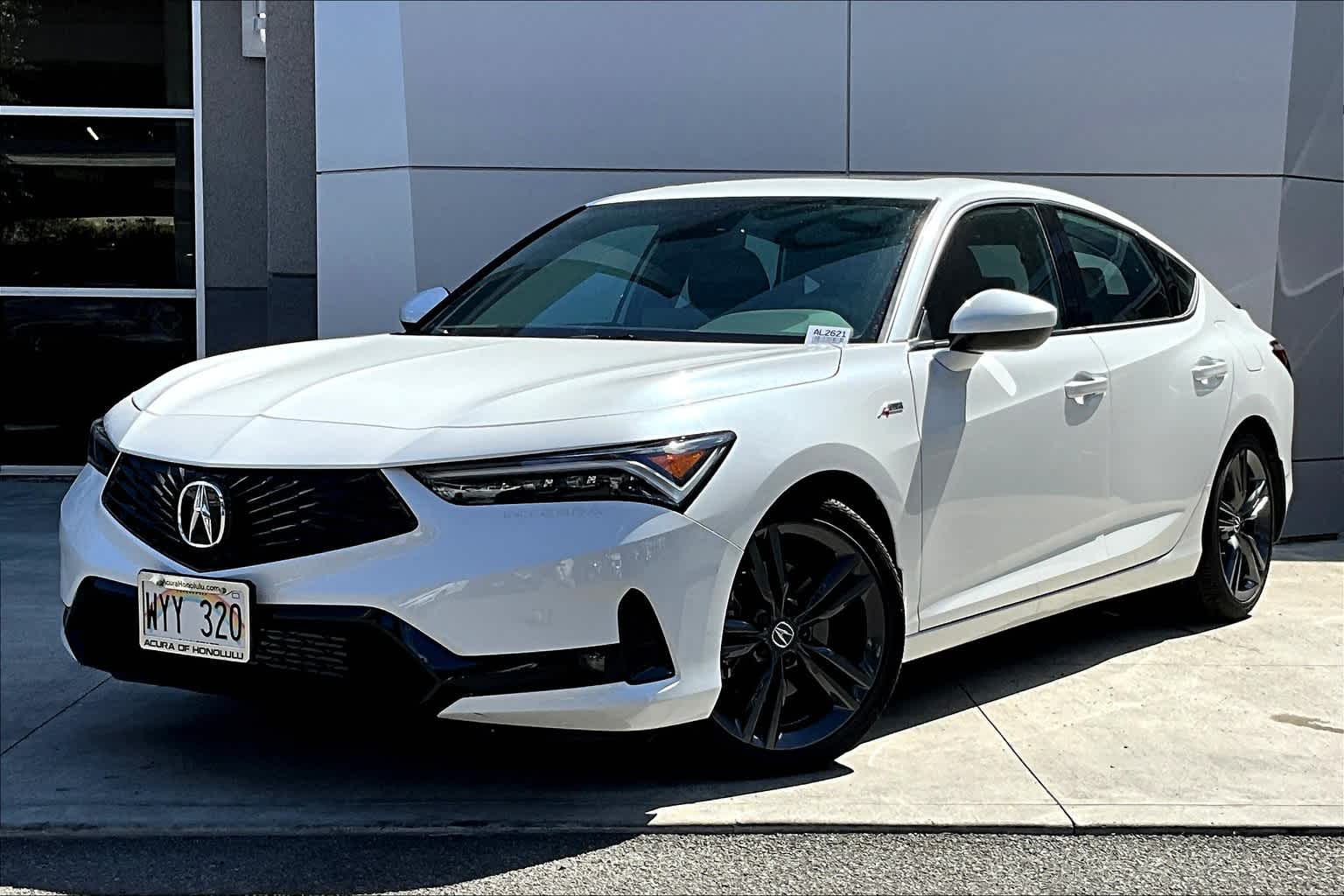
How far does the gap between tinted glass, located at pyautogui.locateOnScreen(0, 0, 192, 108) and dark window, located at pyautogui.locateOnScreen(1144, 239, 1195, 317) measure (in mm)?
6801

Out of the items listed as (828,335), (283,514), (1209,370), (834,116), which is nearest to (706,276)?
(828,335)

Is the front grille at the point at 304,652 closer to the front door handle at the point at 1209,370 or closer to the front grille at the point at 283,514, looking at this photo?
the front grille at the point at 283,514

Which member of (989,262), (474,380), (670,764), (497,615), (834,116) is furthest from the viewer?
(834,116)

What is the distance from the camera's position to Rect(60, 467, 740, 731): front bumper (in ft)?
12.0

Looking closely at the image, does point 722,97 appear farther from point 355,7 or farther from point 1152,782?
point 1152,782

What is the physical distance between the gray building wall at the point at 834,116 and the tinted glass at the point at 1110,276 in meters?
2.68

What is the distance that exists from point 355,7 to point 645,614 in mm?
5665

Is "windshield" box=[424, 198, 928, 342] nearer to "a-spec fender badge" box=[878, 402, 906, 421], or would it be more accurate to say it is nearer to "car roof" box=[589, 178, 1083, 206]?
"car roof" box=[589, 178, 1083, 206]

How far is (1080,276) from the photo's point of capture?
557 cm

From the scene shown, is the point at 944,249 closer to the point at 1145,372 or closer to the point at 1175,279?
the point at 1145,372

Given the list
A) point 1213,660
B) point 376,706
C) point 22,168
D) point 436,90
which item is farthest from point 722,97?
point 376,706

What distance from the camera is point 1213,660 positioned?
5805mm

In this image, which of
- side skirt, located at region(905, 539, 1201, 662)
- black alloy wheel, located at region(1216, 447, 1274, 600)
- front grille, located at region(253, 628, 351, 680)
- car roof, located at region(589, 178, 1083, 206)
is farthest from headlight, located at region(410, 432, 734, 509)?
black alloy wheel, located at region(1216, 447, 1274, 600)

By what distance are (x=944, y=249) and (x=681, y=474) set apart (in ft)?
4.94
